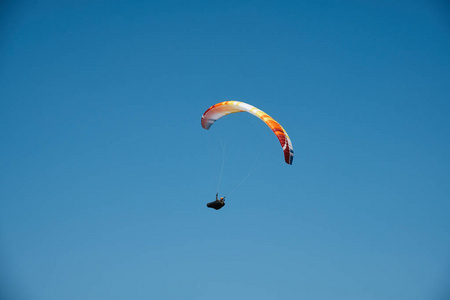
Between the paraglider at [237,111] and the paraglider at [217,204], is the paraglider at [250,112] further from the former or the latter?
the paraglider at [217,204]

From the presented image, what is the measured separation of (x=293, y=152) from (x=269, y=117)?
9.28 ft

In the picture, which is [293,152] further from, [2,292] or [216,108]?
[2,292]

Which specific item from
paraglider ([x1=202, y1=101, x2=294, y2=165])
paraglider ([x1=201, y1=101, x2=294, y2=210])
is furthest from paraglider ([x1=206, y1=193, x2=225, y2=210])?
paraglider ([x1=202, y1=101, x2=294, y2=165])

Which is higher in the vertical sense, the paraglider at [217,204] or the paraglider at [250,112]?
the paraglider at [250,112]

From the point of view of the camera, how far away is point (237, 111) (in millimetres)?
33938

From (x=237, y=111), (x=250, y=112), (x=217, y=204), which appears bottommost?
(x=217, y=204)

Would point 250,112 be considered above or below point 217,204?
above

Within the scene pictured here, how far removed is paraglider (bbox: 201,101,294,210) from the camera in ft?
93.7

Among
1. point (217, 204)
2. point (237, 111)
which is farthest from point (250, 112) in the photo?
point (217, 204)

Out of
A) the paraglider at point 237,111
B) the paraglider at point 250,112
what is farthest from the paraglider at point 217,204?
the paraglider at point 250,112

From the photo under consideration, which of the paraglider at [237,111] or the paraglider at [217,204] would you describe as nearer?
the paraglider at [237,111]

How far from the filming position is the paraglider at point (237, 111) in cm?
2856

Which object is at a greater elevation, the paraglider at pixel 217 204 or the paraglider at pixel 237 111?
the paraglider at pixel 237 111

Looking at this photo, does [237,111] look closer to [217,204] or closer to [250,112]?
[250,112]
